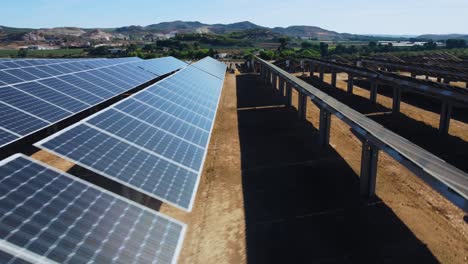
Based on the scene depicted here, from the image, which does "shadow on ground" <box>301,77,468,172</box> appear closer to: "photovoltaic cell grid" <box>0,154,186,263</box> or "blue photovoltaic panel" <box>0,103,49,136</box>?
"photovoltaic cell grid" <box>0,154,186,263</box>

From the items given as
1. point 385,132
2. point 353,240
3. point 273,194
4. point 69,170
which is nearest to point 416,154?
point 385,132

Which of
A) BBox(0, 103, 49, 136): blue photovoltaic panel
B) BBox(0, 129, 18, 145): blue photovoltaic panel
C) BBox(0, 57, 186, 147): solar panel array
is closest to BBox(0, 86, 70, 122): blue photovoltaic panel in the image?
BBox(0, 57, 186, 147): solar panel array

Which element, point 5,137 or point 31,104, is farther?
point 31,104

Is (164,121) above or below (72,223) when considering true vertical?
above

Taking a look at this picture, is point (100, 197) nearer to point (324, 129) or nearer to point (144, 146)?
point (144, 146)

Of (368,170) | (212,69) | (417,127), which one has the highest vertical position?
(212,69)

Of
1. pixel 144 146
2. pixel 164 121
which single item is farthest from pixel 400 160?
pixel 164 121
